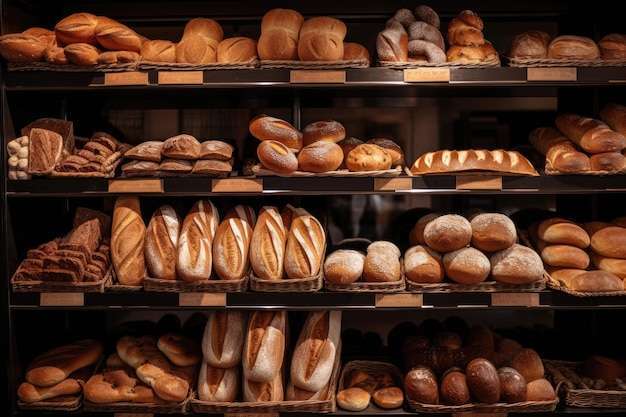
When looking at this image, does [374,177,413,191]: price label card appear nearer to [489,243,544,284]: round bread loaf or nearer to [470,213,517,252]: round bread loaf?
[470,213,517,252]: round bread loaf

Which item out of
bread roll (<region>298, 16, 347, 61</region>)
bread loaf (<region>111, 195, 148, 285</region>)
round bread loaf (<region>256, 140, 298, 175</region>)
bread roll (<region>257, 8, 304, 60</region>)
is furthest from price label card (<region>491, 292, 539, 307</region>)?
bread loaf (<region>111, 195, 148, 285</region>)

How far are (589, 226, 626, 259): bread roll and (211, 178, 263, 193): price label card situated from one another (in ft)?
5.10

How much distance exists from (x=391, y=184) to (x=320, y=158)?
33 cm

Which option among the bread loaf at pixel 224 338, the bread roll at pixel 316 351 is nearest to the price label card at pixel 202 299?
the bread loaf at pixel 224 338

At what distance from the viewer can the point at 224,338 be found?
2.75m

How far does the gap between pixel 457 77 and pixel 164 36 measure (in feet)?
5.16

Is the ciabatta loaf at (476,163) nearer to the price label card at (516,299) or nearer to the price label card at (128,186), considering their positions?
the price label card at (516,299)

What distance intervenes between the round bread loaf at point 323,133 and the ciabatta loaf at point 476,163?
407 mm

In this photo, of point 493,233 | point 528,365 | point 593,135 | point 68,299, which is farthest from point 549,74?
point 68,299

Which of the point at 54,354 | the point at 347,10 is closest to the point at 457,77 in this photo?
the point at 347,10

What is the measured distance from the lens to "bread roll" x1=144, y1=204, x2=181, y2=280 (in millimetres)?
2715

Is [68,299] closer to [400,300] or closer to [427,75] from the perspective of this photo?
[400,300]

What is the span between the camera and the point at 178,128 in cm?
323

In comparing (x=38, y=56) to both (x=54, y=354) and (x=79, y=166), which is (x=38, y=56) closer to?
(x=79, y=166)
